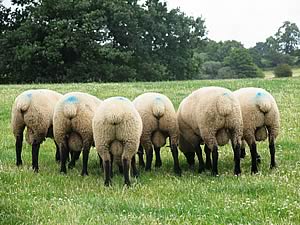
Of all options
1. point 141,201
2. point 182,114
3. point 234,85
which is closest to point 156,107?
point 182,114

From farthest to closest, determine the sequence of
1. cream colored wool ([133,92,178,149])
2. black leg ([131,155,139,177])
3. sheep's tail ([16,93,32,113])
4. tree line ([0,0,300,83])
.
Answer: tree line ([0,0,300,83]), sheep's tail ([16,93,32,113]), cream colored wool ([133,92,178,149]), black leg ([131,155,139,177])

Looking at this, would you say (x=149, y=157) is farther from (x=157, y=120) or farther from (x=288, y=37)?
(x=288, y=37)

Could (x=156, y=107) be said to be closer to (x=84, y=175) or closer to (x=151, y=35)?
(x=84, y=175)

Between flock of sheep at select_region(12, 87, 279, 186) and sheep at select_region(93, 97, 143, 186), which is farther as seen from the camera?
flock of sheep at select_region(12, 87, 279, 186)

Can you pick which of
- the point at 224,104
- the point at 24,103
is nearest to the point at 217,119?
the point at 224,104

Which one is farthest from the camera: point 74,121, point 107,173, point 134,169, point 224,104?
point 134,169

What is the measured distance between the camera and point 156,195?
7996 mm

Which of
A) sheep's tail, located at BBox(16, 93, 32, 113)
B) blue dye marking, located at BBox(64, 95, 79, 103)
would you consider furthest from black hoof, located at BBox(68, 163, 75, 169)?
blue dye marking, located at BBox(64, 95, 79, 103)

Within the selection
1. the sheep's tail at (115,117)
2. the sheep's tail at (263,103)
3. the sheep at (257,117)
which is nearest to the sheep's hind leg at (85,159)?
the sheep's tail at (115,117)

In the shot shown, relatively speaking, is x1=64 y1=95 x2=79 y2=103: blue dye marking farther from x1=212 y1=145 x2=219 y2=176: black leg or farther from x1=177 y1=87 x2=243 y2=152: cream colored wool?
x1=212 y1=145 x2=219 y2=176: black leg

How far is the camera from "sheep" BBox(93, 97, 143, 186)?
8.64 meters

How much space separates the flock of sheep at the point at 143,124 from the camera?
346 inches

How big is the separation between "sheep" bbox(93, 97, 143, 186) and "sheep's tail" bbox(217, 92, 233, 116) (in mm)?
1434

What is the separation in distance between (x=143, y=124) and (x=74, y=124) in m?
1.32
